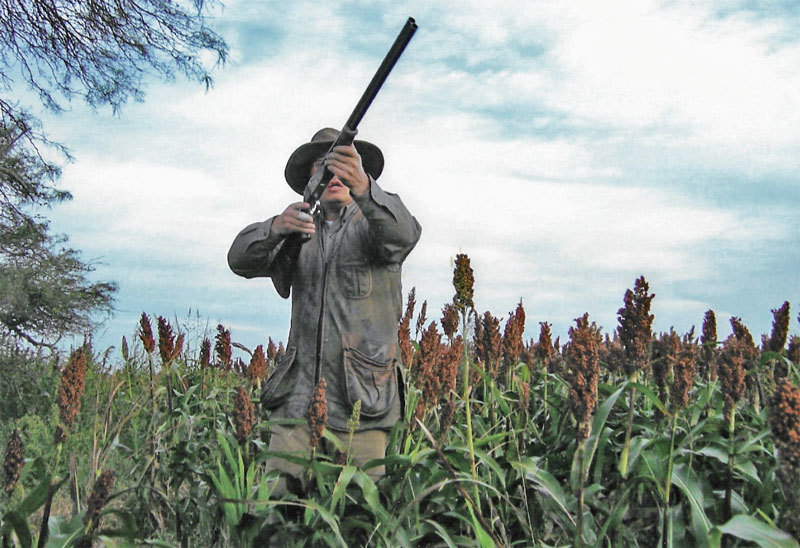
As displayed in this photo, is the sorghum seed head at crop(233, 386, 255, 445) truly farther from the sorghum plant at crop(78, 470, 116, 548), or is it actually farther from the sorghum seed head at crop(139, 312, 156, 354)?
the sorghum seed head at crop(139, 312, 156, 354)

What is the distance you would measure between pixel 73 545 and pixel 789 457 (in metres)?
2.30

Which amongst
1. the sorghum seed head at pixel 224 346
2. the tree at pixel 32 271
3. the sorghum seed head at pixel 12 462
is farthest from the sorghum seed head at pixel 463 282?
the tree at pixel 32 271

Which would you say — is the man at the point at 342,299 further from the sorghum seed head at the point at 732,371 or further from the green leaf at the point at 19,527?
the sorghum seed head at the point at 732,371

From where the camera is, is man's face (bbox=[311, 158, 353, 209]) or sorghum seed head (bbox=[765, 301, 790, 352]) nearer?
man's face (bbox=[311, 158, 353, 209])

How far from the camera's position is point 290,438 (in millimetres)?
3359

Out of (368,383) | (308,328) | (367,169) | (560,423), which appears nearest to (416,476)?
(368,383)

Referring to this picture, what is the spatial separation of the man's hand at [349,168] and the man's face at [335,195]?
29 centimetres

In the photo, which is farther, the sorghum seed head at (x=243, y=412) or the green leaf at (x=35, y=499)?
the sorghum seed head at (x=243, y=412)

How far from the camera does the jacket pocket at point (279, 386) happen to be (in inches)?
136

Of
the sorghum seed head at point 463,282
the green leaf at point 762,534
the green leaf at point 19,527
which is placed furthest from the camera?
the sorghum seed head at point 463,282

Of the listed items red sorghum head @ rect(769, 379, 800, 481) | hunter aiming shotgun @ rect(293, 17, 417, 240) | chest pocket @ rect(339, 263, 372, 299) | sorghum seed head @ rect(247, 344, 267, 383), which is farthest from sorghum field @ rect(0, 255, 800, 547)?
hunter aiming shotgun @ rect(293, 17, 417, 240)

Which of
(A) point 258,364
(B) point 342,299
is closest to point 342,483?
(B) point 342,299

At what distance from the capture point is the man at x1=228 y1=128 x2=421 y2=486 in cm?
328

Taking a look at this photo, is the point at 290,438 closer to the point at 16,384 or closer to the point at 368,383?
the point at 368,383
